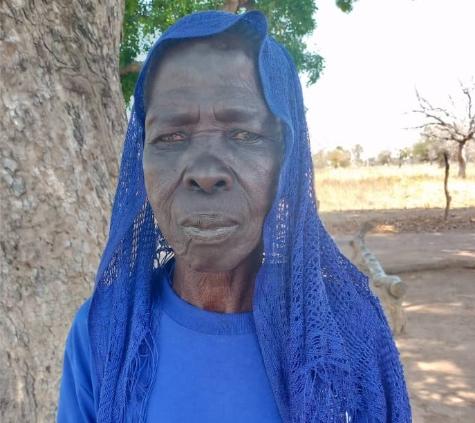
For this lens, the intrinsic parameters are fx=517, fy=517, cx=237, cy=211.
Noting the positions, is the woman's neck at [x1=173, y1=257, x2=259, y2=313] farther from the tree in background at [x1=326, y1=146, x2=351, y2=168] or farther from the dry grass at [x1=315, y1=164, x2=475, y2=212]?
the tree in background at [x1=326, y1=146, x2=351, y2=168]

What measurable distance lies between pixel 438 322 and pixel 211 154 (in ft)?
22.1

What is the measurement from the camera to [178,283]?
114cm

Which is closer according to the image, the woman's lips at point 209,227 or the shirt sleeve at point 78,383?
the woman's lips at point 209,227

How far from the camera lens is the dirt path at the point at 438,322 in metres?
4.77

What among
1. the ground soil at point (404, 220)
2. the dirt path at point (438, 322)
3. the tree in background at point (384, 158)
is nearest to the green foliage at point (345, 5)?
the dirt path at point (438, 322)

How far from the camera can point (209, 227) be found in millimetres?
964

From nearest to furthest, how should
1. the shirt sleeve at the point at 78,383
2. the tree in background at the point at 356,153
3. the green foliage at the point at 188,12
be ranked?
1. the shirt sleeve at the point at 78,383
2. the green foliage at the point at 188,12
3. the tree in background at the point at 356,153

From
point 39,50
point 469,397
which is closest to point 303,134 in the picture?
point 39,50

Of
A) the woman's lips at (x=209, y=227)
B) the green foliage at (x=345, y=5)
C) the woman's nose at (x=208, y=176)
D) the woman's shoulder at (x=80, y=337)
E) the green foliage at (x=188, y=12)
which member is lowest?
the woman's shoulder at (x=80, y=337)

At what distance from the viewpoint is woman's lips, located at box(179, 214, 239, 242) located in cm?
96

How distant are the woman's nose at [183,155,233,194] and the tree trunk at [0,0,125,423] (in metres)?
1.27

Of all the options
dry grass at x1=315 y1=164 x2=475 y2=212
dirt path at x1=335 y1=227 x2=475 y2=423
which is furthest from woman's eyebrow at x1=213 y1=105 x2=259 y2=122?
dry grass at x1=315 y1=164 x2=475 y2=212

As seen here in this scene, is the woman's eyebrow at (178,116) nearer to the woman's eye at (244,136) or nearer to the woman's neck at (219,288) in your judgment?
the woman's eye at (244,136)

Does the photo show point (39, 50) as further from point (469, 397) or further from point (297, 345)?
point (469, 397)
